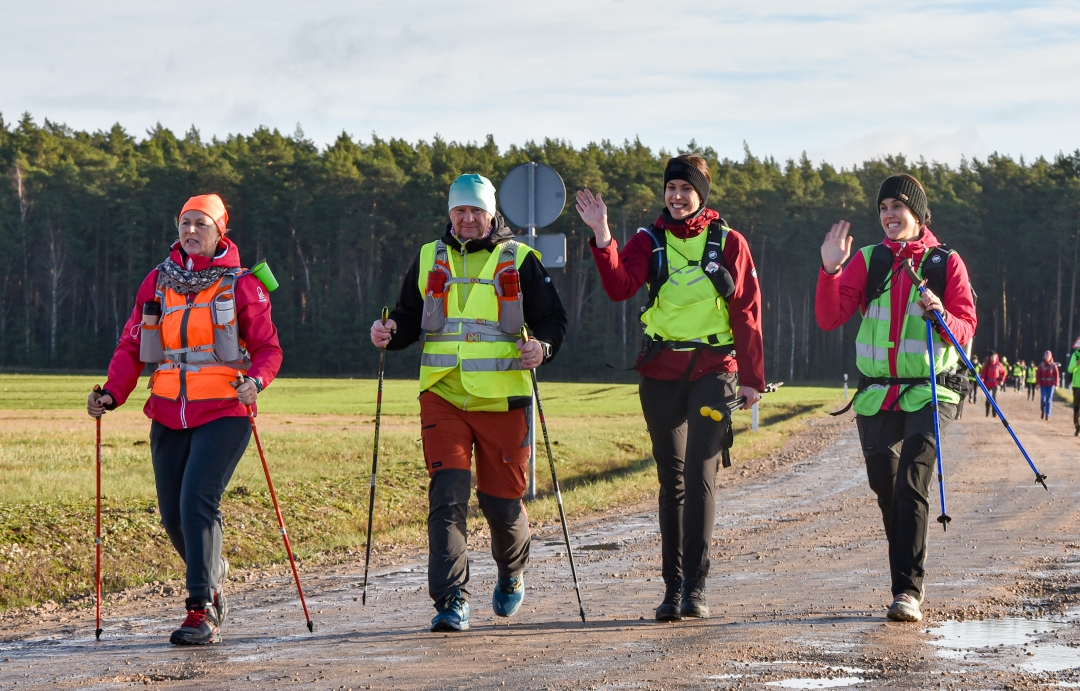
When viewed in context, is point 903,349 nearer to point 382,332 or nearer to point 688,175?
point 688,175

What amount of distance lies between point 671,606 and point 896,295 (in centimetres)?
200

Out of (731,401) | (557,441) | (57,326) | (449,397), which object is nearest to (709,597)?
(731,401)

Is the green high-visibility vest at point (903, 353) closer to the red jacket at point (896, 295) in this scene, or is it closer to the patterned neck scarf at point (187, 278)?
the red jacket at point (896, 295)

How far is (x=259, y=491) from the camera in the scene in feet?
40.0

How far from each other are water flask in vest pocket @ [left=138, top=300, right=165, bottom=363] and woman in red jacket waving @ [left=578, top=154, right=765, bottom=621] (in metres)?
2.22

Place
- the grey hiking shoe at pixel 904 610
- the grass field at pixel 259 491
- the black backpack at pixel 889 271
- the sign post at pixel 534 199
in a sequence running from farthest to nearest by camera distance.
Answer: the sign post at pixel 534 199, the grass field at pixel 259 491, the black backpack at pixel 889 271, the grey hiking shoe at pixel 904 610

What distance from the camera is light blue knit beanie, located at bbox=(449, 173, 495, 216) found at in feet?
22.8

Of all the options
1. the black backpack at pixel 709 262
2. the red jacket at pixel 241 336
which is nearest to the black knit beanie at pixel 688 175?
the black backpack at pixel 709 262

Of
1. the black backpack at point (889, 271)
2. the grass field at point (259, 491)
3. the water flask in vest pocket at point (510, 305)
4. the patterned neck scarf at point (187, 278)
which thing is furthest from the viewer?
the grass field at point (259, 491)

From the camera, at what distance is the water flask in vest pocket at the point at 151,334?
6828 millimetres

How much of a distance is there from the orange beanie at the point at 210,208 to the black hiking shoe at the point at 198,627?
1.87 meters

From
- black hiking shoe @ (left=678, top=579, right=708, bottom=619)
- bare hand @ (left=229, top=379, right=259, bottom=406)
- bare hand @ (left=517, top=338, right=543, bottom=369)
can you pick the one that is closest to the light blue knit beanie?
bare hand @ (left=517, top=338, right=543, bottom=369)

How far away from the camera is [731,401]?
7.18m

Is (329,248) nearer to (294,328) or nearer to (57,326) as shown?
(294,328)
